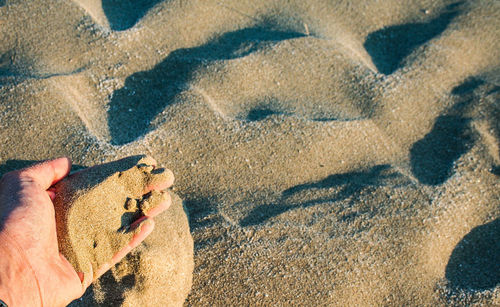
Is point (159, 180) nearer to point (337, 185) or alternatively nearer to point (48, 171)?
point (48, 171)

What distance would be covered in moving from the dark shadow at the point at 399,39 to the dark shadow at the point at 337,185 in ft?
2.95

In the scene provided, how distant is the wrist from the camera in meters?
1.58

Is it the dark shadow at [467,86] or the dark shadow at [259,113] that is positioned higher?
the dark shadow at [467,86]

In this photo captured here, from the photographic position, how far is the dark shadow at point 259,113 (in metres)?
2.43

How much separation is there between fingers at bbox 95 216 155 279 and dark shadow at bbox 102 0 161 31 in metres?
1.55

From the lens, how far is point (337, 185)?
2260 millimetres

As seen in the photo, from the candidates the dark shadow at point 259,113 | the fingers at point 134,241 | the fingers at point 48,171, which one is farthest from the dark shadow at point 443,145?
the fingers at point 48,171

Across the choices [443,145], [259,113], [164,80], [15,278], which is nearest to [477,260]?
[443,145]

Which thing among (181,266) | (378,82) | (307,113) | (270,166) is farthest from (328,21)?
(181,266)

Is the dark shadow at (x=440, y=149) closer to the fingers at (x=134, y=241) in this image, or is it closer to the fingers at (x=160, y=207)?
the fingers at (x=160, y=207)

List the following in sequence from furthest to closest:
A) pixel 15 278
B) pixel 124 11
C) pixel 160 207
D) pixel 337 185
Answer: pixel 124 11 < pixel 337 185 < pixel 160 207 < pixel 15 278

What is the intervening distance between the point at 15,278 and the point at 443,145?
237cm

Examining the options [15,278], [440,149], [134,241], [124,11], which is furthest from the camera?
[124,11]

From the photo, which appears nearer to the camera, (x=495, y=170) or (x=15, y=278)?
(x=15, y=278)
